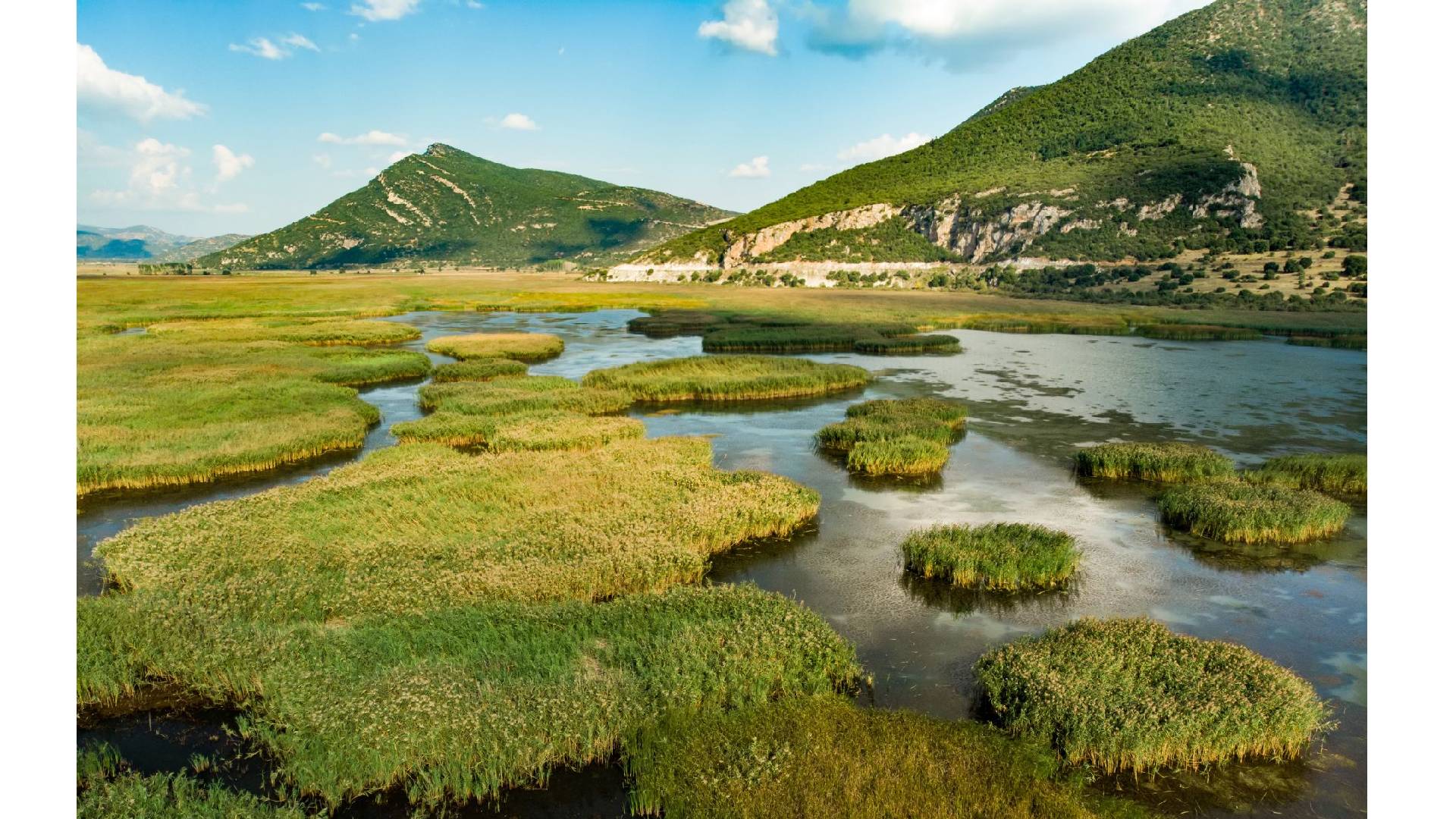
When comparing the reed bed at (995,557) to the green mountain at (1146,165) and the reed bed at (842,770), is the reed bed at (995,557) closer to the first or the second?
the reed bed at (842,770)

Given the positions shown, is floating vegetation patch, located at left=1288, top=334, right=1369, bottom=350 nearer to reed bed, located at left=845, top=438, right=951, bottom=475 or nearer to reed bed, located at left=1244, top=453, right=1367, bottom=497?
reed bed, located at left=1244, top=453, right=1367, bottom=497

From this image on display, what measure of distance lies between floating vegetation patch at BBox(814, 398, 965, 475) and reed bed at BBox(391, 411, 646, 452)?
757 centimetres

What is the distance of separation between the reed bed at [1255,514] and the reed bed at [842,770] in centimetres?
1246

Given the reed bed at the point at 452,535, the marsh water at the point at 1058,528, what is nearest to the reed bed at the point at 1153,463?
the marsh water at the point at 1058,528

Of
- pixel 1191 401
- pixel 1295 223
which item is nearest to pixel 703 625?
pixel 1191 401

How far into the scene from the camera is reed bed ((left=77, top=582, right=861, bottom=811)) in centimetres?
989

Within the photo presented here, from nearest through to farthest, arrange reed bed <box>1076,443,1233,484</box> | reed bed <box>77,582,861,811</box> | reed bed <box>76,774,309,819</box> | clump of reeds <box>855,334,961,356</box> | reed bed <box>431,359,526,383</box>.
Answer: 1. reed bed <box>76,774,309,819</box>
2. reed bed <box>77,582,861,811</box>
3. reed bed <box>1076,443,1233,484</box>
4. reed bed <box>431,359,526,383</box>
5. clump of reeds <box>855,334,961,356</box>

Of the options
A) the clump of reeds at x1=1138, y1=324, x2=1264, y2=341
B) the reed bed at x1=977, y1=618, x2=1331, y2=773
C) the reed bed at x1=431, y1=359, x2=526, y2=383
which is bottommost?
the reed bed at x1=977, y1=618, x2=1331, y2=773

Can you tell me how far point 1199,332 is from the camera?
66125mm

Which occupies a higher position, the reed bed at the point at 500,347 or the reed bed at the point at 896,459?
the reed bed at the point at 500,347

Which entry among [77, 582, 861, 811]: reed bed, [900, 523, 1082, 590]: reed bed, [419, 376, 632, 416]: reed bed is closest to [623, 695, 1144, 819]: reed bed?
[77, 582, 861, 811]: reed bed

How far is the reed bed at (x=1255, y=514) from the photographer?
1925 centimetres

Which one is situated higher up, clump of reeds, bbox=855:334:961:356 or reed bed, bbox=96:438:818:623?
clump of reeds, bbox=855:334:961:356

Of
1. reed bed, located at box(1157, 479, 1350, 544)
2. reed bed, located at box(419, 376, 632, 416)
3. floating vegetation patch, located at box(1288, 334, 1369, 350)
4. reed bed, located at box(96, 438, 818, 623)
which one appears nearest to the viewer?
reed bed, located at box(96, 438, 818, 623)
